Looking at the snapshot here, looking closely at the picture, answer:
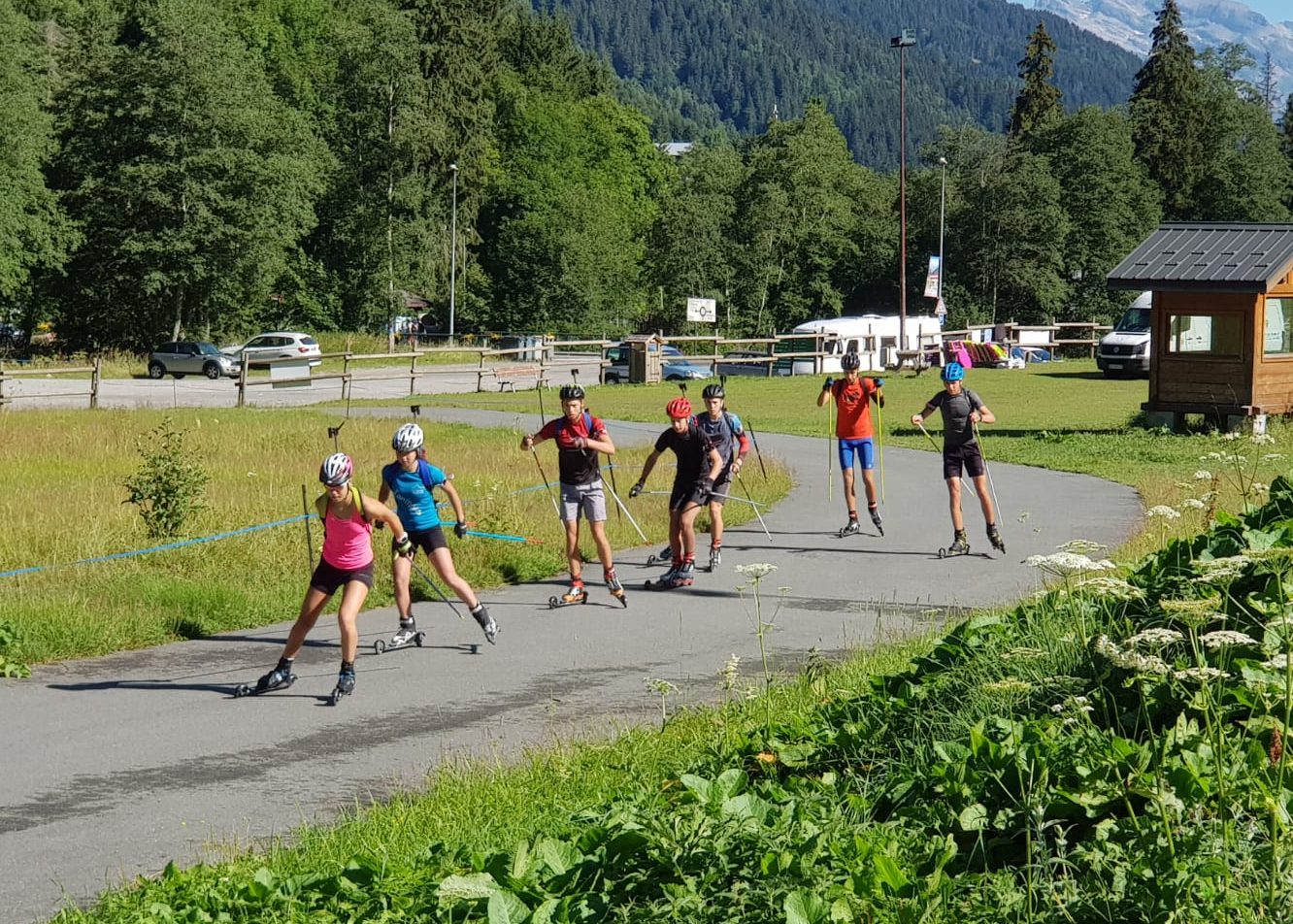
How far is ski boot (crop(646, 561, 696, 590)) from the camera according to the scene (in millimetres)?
14516

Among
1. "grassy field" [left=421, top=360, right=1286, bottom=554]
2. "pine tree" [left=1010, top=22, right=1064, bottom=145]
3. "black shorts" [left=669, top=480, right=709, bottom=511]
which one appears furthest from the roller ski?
"pine tree" [left=1010, top=22, right=1064, bottom=145]

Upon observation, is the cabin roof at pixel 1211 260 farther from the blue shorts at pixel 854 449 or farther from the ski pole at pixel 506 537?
the ski pole at pixel 506 537

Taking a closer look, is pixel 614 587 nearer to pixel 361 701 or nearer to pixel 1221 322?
pixel 361 701

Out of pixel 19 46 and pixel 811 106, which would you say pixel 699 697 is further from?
pixel 811 106

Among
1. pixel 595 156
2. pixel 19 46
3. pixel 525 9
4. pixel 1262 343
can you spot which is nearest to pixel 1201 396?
pixel 1262 343

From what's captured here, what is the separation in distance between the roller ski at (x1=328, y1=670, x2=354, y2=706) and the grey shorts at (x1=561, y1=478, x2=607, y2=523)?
3.58 metres

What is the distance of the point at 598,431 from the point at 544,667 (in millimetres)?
2810

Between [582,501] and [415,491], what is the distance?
2042 millimetres

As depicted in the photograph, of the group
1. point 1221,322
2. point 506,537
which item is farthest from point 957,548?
point 1221,322

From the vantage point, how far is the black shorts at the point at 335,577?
1053cm

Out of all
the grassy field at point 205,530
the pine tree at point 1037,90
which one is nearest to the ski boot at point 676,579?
the grassy field at point 205,530

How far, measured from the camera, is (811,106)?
10975 centimetres

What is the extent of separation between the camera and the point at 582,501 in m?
13.7

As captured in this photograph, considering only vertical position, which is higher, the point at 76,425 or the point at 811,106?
the point at 811,106
